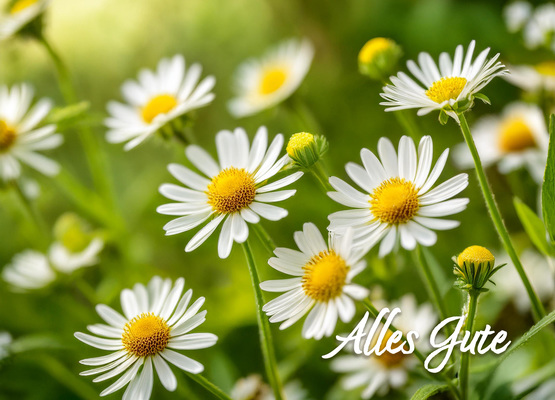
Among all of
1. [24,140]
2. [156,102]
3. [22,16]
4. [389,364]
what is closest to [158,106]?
[156,102]

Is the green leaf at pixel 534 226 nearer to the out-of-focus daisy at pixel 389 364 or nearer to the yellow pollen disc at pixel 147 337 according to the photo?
the out-of-focus daisy at pixel 389 364

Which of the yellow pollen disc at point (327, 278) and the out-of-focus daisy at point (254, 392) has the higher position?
the out-of-focus daisy at point (254, 392)

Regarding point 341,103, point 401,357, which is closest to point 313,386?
point 401,357

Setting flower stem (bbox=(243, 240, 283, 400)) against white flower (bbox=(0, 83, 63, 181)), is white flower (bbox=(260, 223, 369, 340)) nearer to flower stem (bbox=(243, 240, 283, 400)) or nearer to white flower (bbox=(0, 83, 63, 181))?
flower stem (bbox=(243, 240, 283, 400))

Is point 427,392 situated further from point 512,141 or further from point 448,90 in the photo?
point 512,141

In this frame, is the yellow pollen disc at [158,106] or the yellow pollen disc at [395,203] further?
the yellow pollen disc at [158,106]

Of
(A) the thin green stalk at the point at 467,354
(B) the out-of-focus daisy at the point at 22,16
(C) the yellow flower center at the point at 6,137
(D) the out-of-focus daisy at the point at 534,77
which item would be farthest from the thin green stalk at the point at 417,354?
(B) the out-of-focus daisy at the point at 22,16

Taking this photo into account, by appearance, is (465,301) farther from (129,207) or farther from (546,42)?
(129,207)
